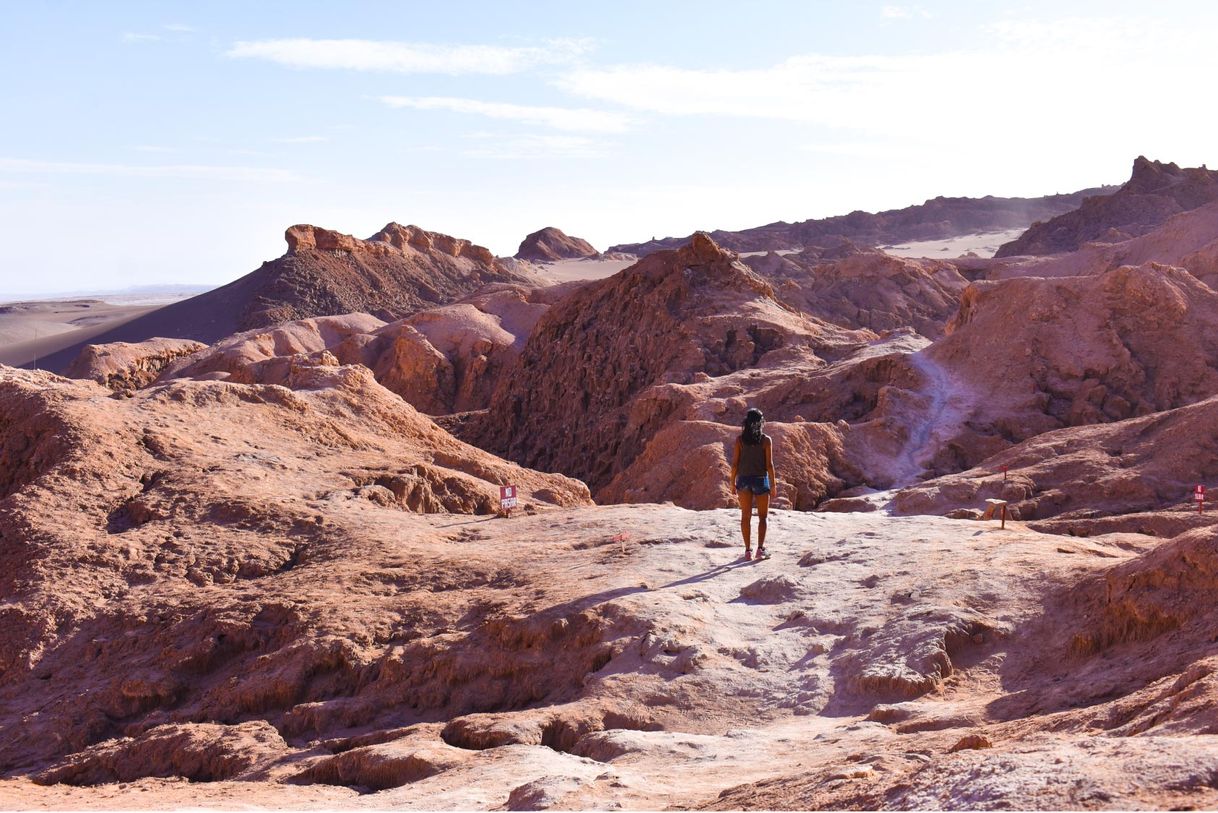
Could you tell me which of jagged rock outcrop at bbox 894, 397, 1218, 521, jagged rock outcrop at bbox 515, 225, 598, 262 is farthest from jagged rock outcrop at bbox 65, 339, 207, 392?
jagged rock outcrop at bbox 515, 225, 598, 262

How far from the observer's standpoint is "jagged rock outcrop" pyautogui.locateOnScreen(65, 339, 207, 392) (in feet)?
105

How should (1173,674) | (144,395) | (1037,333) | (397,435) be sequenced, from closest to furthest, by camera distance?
(1173,674) < (144,395) < (397,435) < (1037,333)

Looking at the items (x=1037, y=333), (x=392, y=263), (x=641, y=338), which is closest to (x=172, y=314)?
(x=392, y=263)

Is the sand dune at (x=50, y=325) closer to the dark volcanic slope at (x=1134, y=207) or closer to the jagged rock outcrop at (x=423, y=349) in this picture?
the jagged rock outcrop at (x=423, y=349)

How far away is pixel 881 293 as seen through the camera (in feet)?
142

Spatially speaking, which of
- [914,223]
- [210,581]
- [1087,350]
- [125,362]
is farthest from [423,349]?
[914,223]

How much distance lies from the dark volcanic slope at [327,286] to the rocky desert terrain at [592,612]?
37468 mm

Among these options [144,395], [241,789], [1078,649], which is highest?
[144,395]

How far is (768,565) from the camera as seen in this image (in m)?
8.19

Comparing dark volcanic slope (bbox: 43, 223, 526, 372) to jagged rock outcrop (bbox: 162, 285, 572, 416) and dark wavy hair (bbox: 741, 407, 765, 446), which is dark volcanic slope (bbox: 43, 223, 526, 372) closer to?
jagged rock outcrop (bbox: 162, 285, 572, 416)

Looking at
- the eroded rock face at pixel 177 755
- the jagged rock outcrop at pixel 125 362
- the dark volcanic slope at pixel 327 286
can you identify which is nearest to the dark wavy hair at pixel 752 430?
the eroded rock face at pixel 177 755

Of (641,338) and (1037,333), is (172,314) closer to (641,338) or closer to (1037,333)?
(641,338)

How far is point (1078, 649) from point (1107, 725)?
1.66 m

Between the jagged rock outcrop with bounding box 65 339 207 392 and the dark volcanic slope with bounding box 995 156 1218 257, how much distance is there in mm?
37999
